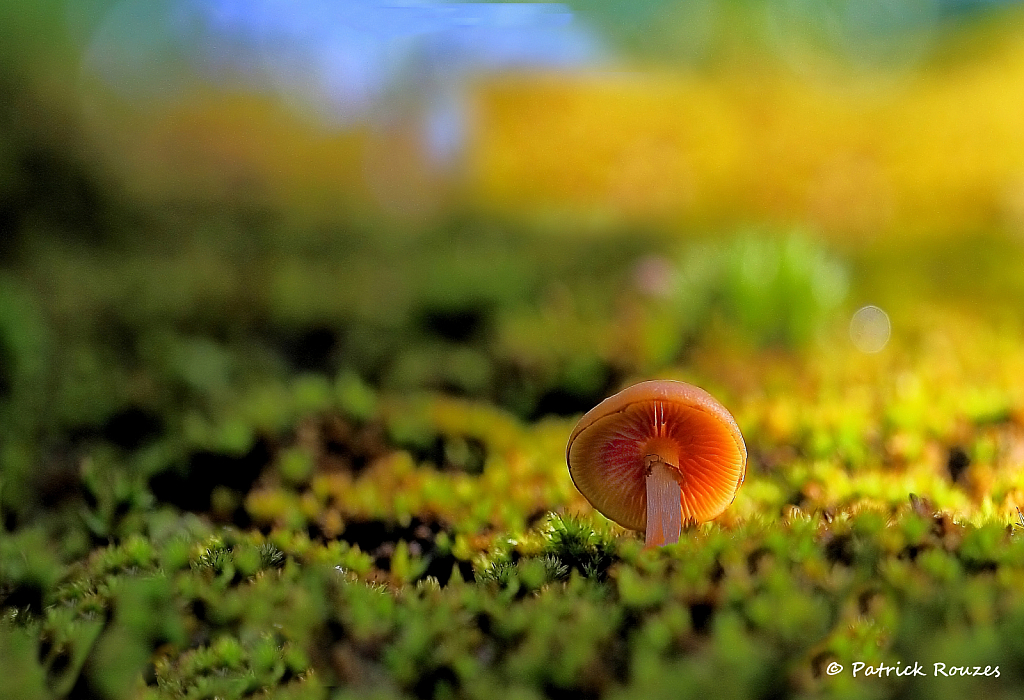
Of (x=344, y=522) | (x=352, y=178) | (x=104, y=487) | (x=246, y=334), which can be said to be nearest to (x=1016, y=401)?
(x=344, y=522)

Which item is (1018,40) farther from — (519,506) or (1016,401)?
(519,506)

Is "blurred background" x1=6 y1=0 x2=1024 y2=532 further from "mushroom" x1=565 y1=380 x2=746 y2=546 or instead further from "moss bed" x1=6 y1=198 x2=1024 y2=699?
"mushroom" x1=565 y1=380 x2=746 y2=546

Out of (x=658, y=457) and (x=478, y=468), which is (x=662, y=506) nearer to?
(x=658, y=457)

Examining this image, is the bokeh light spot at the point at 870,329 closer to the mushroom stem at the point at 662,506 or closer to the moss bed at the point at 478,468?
the moss bed at the point at 478,468

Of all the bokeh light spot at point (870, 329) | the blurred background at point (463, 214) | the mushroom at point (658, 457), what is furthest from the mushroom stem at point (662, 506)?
the bokeh light spot at point (870, 329)

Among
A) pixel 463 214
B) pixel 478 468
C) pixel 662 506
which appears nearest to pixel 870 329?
pixel 478 468

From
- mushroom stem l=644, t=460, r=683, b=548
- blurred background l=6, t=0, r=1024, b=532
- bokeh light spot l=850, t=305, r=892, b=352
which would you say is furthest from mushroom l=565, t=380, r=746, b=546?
bokeh light spot l=850, t=305, r=892, b=352
